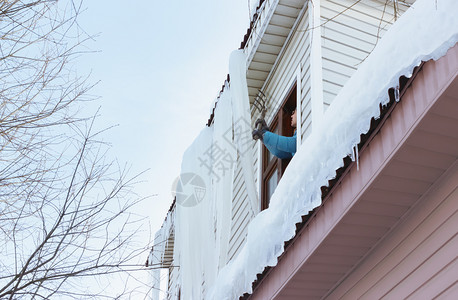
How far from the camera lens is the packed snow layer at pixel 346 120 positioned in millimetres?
2586

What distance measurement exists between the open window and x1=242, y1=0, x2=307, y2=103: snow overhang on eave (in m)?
0.80

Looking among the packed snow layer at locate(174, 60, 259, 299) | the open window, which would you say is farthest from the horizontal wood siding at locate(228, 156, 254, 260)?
the packed snow layer at locate(174, 60, 259, 299)

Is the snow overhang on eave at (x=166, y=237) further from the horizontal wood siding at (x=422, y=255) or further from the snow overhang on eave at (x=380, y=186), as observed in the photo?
the horizontal wood siding at (x=422, y=255)

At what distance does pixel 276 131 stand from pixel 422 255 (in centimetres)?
425

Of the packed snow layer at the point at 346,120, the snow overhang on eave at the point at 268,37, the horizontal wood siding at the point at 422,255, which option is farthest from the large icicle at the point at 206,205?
the horizontal wood siding at the point at 422,255

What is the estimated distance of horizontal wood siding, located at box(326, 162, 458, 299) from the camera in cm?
299

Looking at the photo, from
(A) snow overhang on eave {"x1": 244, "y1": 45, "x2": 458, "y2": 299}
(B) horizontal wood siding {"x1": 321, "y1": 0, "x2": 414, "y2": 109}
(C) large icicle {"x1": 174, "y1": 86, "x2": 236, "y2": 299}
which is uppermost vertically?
(B) horizontal wood siding {"x1": 321, "y1": 0, "x2": 414, "y2": 109}

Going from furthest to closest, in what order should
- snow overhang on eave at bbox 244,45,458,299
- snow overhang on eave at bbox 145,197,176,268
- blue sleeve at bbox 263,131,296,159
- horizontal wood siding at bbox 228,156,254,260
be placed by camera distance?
snow overhang on eave at bbox 145,197,176,268 → horizontal wood siding at bbox 228,156,254,260 → blue sleeve at bbox 263,131,296,159 → snow overhang on eave at bbox 244,45,458,299

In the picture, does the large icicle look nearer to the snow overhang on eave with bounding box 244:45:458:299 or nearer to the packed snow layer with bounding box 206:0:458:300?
the packed snow layer with bounding box 206:0:458:300

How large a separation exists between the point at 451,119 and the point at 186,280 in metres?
4.86

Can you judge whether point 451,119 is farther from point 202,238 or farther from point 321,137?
point 202,238

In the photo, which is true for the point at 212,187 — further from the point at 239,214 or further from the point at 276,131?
the point at 276,131

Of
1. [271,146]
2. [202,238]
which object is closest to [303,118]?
[271,146]

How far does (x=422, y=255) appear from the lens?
3.19 meters
